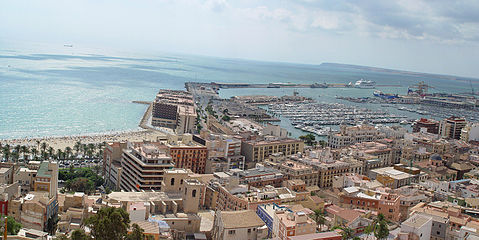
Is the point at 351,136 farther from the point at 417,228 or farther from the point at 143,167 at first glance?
the point at 417,228

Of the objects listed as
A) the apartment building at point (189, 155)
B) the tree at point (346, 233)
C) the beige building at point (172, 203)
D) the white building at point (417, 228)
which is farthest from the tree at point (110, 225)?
the apartment building at point (189, 155)

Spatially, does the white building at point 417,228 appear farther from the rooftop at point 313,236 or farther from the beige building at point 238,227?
the beige building at point 238,227

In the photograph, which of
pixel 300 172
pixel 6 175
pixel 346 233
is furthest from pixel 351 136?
pixel 6 175

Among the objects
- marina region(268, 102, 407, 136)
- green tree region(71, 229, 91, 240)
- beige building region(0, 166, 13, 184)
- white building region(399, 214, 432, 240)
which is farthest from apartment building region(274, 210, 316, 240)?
marina region(268, 102, 407, 136)

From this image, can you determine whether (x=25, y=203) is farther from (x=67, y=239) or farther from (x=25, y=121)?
(x=25, y=121)

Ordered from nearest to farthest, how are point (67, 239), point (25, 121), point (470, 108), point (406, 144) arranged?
1. point (67, 239)
2. point (406, 144)
3. point (25, 121)
4. point (470, 108)

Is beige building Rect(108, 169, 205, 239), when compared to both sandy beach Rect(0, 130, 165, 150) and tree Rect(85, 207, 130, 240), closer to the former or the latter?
tree Rect(85, 207, 130, 240)

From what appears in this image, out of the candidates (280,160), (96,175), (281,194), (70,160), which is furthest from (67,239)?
(70,160)
